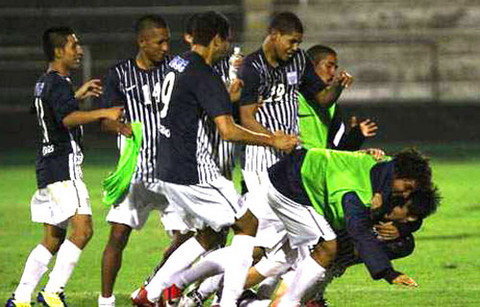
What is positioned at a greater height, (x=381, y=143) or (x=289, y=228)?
(x=289, y=228)

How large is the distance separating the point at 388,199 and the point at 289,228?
874 millimetres

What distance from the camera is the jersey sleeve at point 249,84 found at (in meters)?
9.84

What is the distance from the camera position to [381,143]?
24.5m

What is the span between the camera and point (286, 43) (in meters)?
9.91

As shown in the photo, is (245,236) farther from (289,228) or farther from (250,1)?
(250,1)

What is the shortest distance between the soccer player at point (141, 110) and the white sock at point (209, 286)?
0.58m

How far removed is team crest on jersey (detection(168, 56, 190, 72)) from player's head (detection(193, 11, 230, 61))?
0.14m

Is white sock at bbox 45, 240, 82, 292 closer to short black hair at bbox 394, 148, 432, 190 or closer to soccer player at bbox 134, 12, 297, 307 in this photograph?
soccer player at bbox 134, 12, 297, 307

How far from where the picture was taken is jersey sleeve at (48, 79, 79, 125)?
9.49 meters

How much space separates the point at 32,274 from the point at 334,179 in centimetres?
240

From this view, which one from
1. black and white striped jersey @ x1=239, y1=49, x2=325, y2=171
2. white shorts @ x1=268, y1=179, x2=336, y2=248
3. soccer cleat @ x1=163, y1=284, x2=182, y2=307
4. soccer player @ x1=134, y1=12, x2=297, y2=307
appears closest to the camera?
white shorts @ x1=268, y1=179, x2=336, y2=248

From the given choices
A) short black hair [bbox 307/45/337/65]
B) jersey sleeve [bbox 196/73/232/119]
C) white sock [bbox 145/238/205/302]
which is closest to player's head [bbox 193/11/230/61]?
jersey sleeve [bbox 196/73/232/119]

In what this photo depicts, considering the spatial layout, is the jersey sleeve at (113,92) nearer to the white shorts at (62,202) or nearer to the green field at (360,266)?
the white shorts at (62,202)

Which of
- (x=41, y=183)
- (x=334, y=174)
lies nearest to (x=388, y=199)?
(x=334, y=174)
